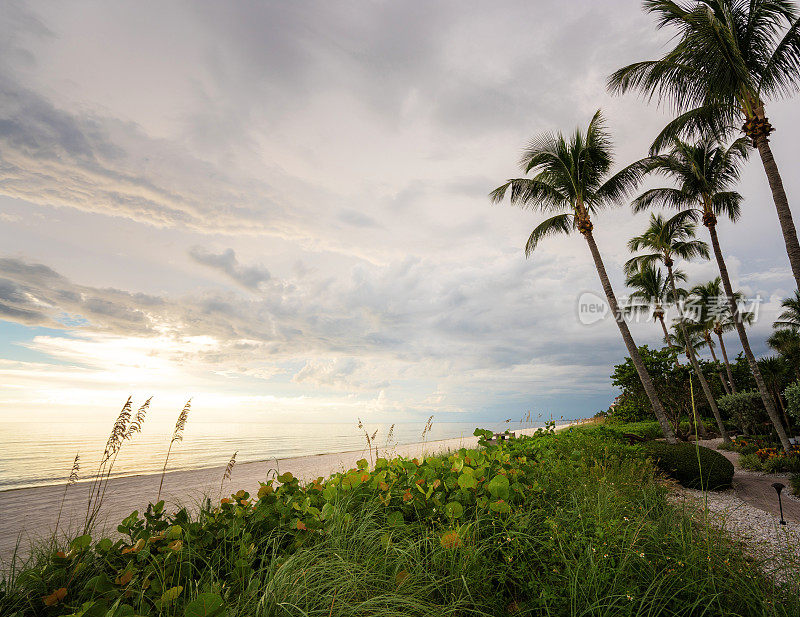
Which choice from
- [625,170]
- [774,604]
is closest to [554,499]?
[774,604]

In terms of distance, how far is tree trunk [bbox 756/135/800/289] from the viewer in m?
7.98

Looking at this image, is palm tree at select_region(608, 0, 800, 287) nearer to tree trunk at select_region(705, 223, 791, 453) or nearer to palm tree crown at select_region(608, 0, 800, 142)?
palm tree crown at select_region(608, 0, 800, 142)

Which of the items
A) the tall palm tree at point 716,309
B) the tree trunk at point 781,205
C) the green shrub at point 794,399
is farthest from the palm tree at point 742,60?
the tall palm tree at point 716,309

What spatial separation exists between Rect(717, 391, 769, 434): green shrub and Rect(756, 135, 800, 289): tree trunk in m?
13.7

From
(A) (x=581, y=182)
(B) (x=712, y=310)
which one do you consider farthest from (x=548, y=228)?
(B) (x=712, y=310)

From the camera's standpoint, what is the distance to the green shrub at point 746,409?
1783 centimetres

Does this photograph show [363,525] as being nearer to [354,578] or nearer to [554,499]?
[354,578]

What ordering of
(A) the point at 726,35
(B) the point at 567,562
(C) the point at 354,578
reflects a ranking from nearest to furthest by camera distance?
(C) the point at 354,578
(B) the point at 567,562
(A) the point at 726,35

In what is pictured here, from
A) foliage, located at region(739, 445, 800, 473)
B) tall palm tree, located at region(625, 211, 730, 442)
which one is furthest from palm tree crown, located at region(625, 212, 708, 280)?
foliage, located at region(739, 445, 800, 473)

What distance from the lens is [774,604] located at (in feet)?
7.03

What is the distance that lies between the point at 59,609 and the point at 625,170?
1679 cm

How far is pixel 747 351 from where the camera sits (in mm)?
12594

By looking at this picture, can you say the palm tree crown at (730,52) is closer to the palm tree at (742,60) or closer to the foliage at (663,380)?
the palm tree at (742,60)

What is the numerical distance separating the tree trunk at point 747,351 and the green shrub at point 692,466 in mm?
4608
